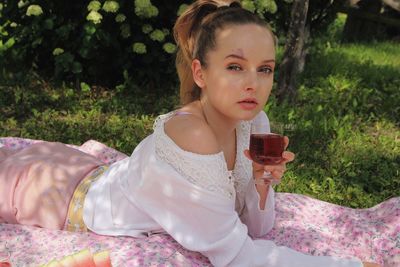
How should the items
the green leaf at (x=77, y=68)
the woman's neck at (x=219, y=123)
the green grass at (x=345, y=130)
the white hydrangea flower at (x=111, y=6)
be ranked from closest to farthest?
the woman's neck at (x=219, y=123)
the green grass at (x=345, y=130)
the white hydrangea flower at (x=111, y=6)
the green leaf at (x=77, y=68)

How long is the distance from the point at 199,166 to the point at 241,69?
46 cm

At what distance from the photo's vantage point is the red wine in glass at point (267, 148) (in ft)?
8.13

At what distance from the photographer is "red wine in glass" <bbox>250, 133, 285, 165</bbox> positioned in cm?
248

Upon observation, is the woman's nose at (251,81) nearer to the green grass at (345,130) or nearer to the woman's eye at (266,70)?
the woman's eye at (266,70)

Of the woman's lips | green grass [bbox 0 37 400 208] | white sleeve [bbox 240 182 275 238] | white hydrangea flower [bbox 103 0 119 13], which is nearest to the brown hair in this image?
the woman's lips

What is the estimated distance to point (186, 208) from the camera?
266 centimetres

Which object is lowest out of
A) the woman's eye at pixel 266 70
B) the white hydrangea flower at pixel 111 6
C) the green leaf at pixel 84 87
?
the green leaf at pixel 84 87

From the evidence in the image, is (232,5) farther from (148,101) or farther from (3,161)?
(148,101)

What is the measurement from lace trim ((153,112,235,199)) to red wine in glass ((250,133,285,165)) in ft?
0.57

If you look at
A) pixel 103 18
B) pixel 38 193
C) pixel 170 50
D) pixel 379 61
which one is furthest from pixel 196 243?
pixel 379 61

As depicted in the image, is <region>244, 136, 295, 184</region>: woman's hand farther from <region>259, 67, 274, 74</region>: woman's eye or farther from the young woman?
<region>259, 67, 274, 74</region>: woman's eye

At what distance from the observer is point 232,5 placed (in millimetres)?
2943

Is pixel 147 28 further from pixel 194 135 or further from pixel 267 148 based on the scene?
pixel 267 148

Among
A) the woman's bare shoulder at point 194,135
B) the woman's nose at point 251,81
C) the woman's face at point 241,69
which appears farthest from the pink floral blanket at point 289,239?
the woman's nose at point 251,81
